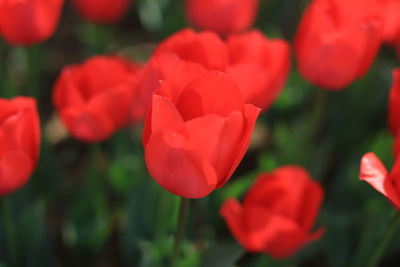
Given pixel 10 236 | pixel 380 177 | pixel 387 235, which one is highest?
pixel 380 177

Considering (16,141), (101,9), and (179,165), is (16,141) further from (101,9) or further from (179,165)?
(101,9)

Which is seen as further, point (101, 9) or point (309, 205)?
point (101, 9)

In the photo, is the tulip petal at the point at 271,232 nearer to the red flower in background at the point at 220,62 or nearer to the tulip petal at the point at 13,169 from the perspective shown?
the red flower in background at the point at 220,62

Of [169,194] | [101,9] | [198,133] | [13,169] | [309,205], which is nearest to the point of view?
[198,133]

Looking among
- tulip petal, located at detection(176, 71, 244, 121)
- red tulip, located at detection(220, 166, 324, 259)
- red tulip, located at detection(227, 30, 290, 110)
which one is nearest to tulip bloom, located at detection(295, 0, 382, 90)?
red tulip, located at detection(227, 30, 290, 110)

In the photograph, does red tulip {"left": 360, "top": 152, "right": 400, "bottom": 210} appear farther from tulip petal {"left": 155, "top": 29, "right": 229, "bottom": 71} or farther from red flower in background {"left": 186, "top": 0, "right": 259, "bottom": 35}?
red flower in background {"left": 186, "top": 0, "right": 259, "bottom": 35}

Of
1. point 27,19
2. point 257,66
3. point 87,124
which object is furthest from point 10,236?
point 257,66

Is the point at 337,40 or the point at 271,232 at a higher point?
the point at 337,40

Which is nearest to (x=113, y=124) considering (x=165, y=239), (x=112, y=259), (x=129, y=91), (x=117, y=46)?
(x=129, y=91)
